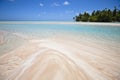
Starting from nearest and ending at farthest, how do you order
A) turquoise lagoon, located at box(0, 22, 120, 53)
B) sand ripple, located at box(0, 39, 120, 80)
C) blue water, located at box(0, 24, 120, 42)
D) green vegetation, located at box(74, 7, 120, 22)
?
1. sand ripple, located at box(0, 39, 120, 80)
2. turquoise lagoon, located at box(0, 22, 120, 53)
3. blue water, located at box(0, 24, 120, 42)
4. green vegetation, located at box(74, 7, 120, 22)

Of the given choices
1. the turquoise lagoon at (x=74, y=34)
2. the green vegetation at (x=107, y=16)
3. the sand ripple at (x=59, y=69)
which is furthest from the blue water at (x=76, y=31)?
the green vegetation at (x=107, y=16)

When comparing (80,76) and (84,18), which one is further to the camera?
(84,18)

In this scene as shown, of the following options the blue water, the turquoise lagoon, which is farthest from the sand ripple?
the blue water

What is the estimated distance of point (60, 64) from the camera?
2.72m

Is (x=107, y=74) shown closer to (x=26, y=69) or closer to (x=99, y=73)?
(x=99, y=73)

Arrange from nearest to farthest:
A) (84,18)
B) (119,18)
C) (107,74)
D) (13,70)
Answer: (107,74)
(13,70)
(119,18)
(84,18)

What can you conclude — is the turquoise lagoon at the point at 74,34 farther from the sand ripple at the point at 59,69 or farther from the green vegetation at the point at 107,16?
the green vegetation at the point at 107,16

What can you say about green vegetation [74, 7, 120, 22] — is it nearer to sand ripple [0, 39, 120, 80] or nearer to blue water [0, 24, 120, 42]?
blue water [0, 24, 120, 42]

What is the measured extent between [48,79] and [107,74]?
1121 millimetres

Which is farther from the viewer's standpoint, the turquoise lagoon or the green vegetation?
the green vegetation

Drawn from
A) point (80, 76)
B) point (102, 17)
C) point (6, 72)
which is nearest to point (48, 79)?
point (80, 76)

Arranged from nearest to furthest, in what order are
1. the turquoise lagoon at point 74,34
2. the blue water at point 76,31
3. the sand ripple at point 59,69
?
the sand ripple at point 59,69, the turquoise lagoon at point 74,34, the blue water at point 76,31

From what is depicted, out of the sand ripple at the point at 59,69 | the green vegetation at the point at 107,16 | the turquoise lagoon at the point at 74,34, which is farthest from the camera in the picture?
the green vegetation at the point at 107,16

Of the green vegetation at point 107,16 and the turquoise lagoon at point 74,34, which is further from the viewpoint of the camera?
the green vegetation at point 107,16
